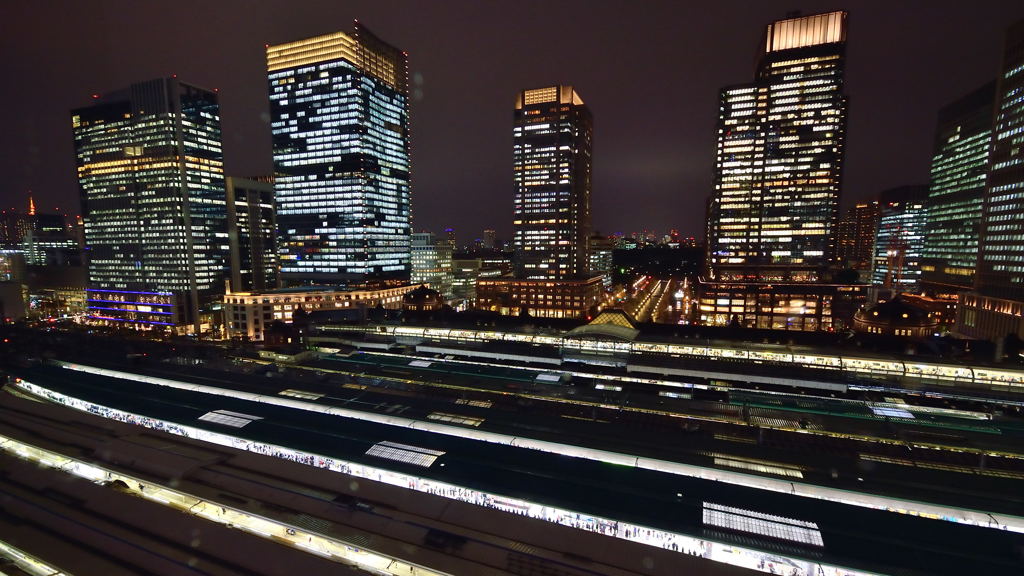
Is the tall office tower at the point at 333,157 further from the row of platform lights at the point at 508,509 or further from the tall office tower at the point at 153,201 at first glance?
the row of platform lights at the point at 508,509

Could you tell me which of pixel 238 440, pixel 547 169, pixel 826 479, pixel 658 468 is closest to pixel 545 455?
pixel 658 468

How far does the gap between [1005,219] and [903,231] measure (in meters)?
118

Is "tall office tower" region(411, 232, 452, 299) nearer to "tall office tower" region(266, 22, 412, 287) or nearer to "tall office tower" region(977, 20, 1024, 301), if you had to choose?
"tall office tower" region(266, 22, 412, 287)

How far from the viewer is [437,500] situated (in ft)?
61.2

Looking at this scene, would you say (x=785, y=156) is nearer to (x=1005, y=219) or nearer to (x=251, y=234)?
(x=1005, y=219)

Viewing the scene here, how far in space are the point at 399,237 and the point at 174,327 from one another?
57.7m

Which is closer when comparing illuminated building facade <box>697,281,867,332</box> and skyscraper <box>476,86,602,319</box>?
illuminated building facade <box>697,281,867,332</box>

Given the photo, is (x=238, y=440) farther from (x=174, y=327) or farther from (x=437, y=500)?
(x=174, y=327)

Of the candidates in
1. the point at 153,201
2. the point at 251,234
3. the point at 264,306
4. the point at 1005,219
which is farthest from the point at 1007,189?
the point at 153,201

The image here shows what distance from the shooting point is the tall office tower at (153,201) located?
319ft

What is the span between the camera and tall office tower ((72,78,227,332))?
319 feet

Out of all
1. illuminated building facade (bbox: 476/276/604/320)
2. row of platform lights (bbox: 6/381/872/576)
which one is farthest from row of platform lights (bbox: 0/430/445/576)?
illuminated building facade (bbox: 476/276/604/320)

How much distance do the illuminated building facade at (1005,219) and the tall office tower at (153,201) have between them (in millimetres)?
158780

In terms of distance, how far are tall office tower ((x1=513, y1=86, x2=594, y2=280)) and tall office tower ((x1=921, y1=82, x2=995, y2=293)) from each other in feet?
311
